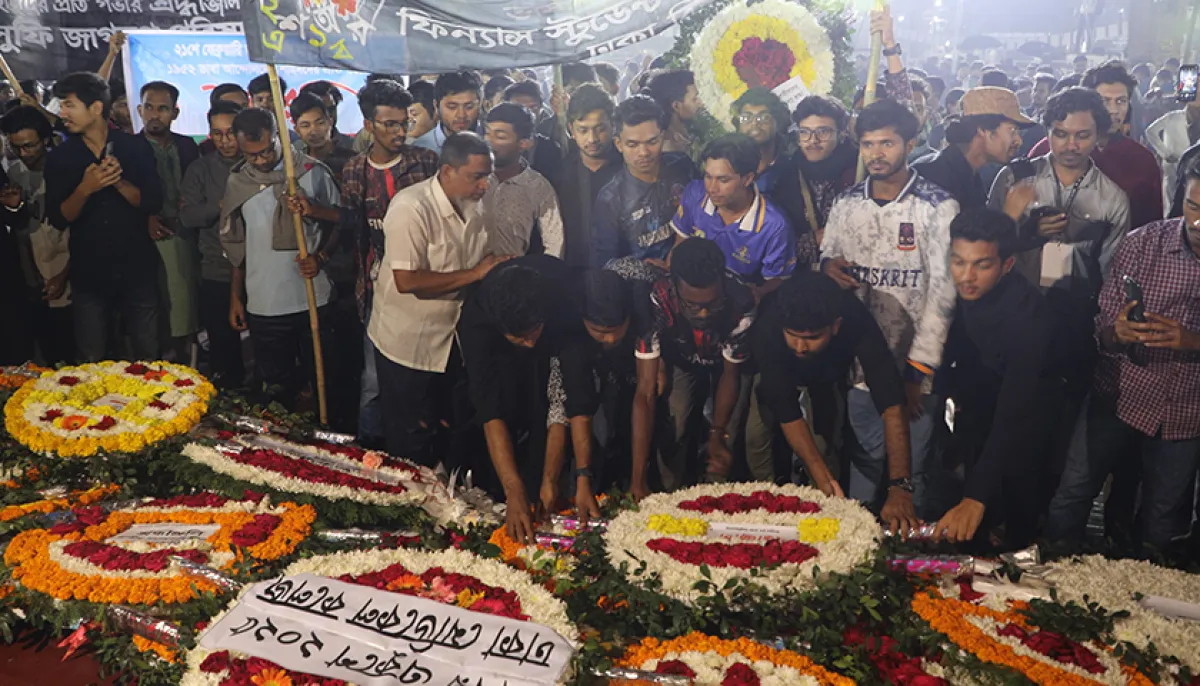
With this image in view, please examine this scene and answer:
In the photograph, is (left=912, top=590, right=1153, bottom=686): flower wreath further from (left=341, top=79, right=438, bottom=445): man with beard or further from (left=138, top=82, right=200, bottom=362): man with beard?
(left=138, top=82, right=200, bottom=362): man with beard

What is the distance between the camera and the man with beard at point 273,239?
5.48 m

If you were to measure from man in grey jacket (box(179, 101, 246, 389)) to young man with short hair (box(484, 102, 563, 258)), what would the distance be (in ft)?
5.73

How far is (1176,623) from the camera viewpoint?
2.99 meters

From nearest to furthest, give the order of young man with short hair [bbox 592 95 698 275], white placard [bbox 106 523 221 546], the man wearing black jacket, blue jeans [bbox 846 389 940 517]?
white placard [bbox 106 523 221 546] < the man wearing black jacket < blue jeans [bbox 846 389 940 517] < young man with short hair [bbox 592 95 698 275]

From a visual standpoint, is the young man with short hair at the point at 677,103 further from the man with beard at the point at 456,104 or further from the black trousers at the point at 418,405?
the black trousers at the point at 418,405

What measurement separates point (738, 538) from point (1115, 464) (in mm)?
1840

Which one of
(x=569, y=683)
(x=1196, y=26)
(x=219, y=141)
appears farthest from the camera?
(x=219, y=141)

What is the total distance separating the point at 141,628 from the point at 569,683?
1492 millimetres

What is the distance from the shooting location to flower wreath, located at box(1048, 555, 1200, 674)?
291 cm

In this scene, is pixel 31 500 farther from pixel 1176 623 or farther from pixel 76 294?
pixel 1176 623

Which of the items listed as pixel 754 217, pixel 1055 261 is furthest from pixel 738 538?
pixel 1055 261

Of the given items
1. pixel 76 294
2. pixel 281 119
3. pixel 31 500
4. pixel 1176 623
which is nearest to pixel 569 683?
pixel 1176 623

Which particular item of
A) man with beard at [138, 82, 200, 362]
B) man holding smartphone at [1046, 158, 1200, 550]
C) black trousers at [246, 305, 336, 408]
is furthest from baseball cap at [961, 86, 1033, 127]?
man with beard at [138, 82, 200, 362]

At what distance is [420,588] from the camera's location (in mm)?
3268
